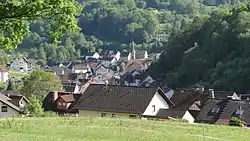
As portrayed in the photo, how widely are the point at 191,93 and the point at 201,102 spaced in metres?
4.65

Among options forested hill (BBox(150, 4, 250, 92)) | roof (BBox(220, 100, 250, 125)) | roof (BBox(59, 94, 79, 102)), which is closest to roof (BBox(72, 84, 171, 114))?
roof (BBox(220, 100, 250, 125))

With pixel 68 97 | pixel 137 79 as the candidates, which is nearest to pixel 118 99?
pixel 68 97

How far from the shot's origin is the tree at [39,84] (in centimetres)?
6645

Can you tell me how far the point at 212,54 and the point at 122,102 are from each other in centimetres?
6321

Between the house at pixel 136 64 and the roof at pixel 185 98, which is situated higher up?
the roof at pixel 185 98

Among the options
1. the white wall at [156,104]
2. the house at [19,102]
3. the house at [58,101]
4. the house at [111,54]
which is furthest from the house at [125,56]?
the white wall at [156,104]

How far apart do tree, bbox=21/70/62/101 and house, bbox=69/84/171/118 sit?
22.6 meters

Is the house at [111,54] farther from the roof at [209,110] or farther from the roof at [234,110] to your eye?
the roof at [234,110]

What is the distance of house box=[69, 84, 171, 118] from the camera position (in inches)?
1649

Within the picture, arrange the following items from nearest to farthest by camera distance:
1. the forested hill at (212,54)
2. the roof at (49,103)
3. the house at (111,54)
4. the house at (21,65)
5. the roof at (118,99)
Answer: the roof at (118,99)
the roof at (49,103)
the forested hill at (212,54)
the house at (21,65)
the house at (111,54)

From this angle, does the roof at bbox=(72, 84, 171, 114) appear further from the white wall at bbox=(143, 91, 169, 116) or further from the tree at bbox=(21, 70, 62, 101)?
the tree at bbox=(21, 70, 62, 101)

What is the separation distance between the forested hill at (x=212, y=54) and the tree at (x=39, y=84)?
2893 cm

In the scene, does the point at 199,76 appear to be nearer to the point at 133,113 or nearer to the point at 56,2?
the point at 133,113

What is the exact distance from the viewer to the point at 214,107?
175ft
